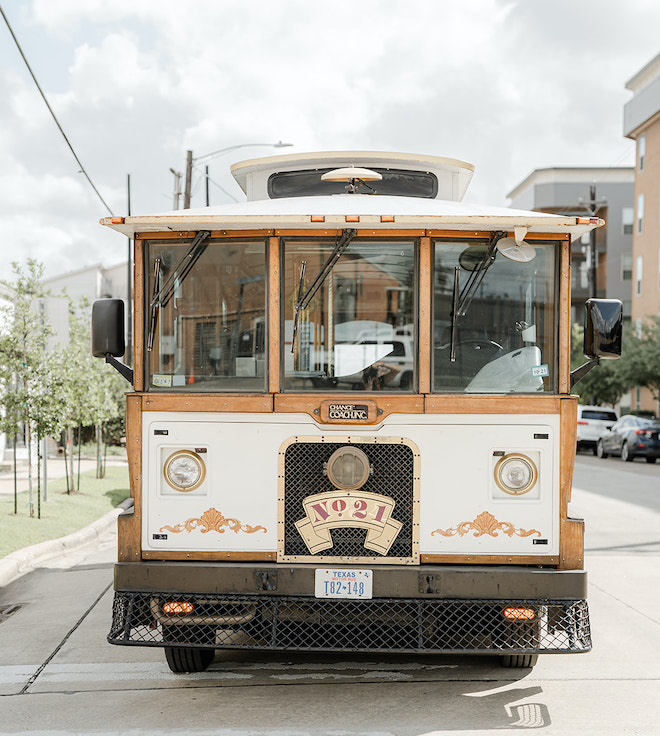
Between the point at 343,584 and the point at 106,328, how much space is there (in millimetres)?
2062

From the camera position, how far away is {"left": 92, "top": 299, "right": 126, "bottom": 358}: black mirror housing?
5668 millimetres

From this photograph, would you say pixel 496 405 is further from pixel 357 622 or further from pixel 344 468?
pixel 357 622

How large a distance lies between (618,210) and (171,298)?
61796 mm

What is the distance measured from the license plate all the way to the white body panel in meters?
0.34

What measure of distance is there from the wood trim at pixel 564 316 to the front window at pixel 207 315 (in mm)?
1730

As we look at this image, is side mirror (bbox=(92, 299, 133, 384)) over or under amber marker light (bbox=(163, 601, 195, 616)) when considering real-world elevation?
over

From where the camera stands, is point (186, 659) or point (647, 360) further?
point (647, 360)

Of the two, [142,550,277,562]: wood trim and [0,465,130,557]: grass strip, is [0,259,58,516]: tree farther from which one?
[142,550,277,562]: wood trim

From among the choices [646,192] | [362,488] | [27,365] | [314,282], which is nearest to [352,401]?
[362,488]

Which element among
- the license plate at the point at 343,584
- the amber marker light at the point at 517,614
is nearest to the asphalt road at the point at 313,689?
the amber marker light at the point at 517,614

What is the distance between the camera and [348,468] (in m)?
5.39

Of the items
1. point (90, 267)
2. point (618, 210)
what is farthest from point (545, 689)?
point (618, 210)

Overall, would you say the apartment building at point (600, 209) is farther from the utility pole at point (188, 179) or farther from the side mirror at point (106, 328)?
the side mirror at point (106, 328)

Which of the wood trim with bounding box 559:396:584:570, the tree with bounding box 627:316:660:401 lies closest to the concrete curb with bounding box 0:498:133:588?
the wood trim with bounding box 559:396:584:570
